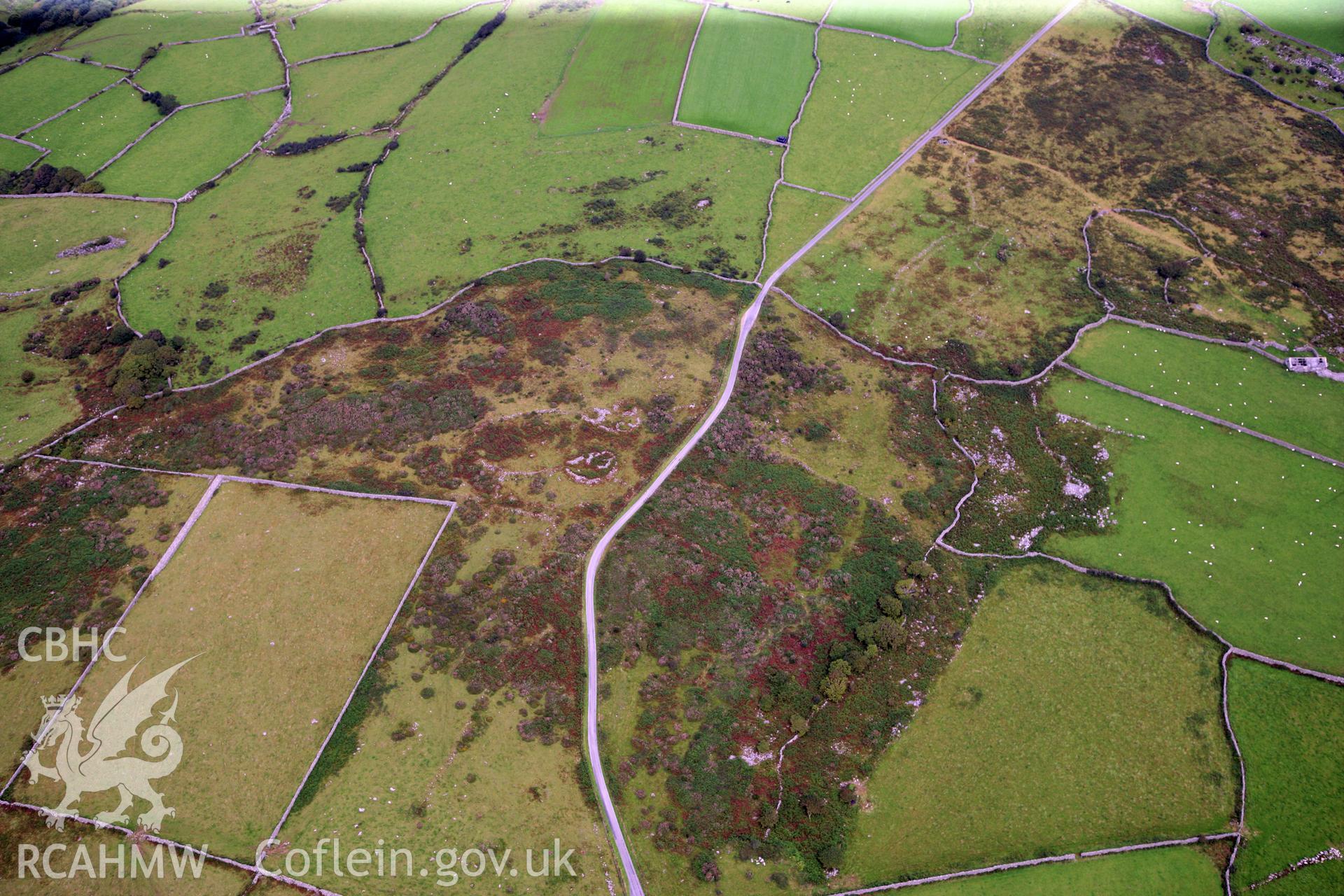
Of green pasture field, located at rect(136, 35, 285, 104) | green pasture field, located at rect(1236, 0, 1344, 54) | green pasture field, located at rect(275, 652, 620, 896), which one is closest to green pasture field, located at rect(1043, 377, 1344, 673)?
green pasture field, located at rect(275, 652, 620, 896)

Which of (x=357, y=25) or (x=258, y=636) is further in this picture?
(x=357, y=25)

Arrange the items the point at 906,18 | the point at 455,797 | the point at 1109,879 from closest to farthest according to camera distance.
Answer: the point at 1109,879
the point at 455,797
the point at 906,18

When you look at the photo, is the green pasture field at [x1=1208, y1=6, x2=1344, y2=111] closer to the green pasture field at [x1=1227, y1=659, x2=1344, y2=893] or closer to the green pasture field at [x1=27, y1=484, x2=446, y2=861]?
the green pasture field at [x1=1227, y1=659, x2=1344, y2=893]

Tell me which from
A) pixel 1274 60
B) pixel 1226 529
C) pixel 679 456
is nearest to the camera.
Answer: pixel 1226 529

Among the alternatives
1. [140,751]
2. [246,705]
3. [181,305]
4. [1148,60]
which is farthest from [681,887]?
[1148,60]

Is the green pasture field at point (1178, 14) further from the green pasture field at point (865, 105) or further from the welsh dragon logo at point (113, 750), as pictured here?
the welsh dragon logo at point (113, 750)

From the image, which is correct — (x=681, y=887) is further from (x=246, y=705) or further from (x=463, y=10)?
(x=463, y=10)

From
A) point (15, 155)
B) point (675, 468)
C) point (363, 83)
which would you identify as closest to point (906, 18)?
point (363, 83)

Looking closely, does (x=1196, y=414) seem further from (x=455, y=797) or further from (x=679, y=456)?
(x=455, y=797)
